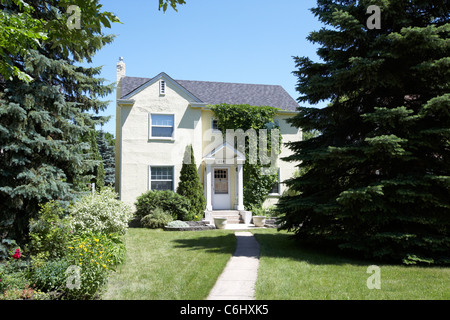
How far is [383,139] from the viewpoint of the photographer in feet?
24.2

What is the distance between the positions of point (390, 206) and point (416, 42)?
13.9ft

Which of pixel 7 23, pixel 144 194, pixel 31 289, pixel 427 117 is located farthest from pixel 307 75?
pixel 144 194

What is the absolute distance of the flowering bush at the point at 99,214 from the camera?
925 centimetres

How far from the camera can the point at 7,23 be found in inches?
230

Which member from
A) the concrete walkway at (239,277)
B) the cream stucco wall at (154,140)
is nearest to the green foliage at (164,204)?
the cream stucco wall at (154,140)

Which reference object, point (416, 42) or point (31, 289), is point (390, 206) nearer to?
point (416, 42)

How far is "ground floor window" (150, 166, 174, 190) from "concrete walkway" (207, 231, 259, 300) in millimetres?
8073

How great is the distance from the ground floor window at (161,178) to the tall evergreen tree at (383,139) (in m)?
9.29

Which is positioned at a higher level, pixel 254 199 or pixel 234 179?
pixel 234 179

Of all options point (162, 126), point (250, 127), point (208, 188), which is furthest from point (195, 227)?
point (250, 127)

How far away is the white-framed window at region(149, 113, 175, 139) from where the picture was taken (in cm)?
1758

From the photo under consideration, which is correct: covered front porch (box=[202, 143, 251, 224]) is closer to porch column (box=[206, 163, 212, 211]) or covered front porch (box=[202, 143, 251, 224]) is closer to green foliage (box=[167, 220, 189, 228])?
porch column (box=[206, 163, 212, 211])

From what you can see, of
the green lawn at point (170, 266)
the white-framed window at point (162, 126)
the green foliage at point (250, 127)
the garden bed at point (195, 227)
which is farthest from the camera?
the green foliage at point (250, 127)

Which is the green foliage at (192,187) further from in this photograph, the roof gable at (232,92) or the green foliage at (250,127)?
the roof gable at (232,92)
